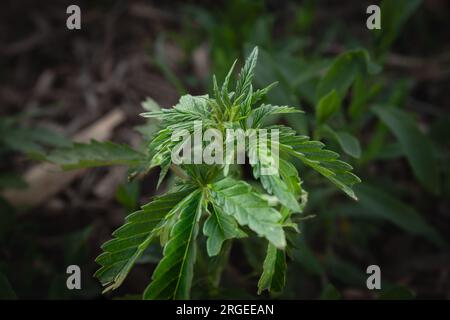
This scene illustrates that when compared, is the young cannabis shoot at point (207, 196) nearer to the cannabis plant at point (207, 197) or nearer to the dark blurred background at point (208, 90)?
the cannabis plant at point (207, 197)

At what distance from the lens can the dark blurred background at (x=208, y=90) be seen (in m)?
2.05

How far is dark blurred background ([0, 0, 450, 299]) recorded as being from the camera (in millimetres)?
2053

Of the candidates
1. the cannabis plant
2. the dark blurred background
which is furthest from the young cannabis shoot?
the dark blurred background

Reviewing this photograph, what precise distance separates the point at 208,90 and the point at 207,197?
4.66 feet

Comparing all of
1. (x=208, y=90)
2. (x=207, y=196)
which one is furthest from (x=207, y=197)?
(x=208, y=90)

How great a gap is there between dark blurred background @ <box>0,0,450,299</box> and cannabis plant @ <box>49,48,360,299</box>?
1.48ft

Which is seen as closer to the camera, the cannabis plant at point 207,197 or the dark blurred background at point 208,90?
the cannabis plant at point 207,197

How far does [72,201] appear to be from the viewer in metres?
2.46

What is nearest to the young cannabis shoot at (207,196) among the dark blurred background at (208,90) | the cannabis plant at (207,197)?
the cannabis plant at (207,197)

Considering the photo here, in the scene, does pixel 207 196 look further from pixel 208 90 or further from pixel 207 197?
Answer: pixel 208 90

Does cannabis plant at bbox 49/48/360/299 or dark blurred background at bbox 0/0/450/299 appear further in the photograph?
dark blurred background at bbox 0/0/450/299

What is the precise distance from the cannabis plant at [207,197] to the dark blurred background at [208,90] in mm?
453

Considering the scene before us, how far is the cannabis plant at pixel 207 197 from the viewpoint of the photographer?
1.15m

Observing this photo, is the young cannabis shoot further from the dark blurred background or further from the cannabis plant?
the dark blurred background
